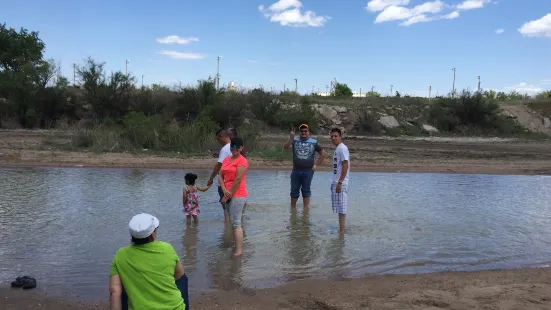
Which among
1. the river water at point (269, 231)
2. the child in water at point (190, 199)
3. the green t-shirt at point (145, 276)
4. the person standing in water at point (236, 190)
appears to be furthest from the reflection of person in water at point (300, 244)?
the green t-shirt at point (145, 276)

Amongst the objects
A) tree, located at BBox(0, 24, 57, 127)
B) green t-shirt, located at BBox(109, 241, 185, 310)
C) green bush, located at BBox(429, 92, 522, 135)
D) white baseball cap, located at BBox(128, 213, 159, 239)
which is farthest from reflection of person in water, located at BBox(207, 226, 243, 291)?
green bush, located at BBox(429, 92, 522, 135)

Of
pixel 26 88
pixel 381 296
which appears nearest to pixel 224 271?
pixel 381 296

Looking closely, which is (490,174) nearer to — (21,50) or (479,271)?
(479,271)

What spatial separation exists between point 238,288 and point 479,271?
3196 millimetres

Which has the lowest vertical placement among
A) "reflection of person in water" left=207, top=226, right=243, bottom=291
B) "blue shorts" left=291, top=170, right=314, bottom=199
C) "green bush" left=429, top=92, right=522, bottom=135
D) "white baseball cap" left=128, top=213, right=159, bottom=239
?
"reflection of person in water" left=207, top=226, right=243, bottom=291

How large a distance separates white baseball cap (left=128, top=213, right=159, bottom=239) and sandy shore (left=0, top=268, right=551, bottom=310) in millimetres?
1927

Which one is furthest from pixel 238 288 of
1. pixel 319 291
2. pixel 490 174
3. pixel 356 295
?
pixel 490 174

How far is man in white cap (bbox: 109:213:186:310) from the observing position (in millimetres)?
3404

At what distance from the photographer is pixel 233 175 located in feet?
23.0

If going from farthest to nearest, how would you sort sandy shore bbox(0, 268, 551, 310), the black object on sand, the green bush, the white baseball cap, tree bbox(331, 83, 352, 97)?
1. tree bbox(331, 83, 352, 97)
2. the green bush
3. the black object on sand
4. sandy shore bbox(0, 268, 551, 310)
5. the white baseball cap

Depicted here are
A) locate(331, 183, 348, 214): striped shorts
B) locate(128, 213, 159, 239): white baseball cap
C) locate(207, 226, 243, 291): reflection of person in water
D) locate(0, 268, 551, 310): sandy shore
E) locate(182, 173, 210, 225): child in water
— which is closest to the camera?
locate(128, 213, 159, 239): white baseball cap

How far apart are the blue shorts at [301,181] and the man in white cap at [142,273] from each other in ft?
21.5

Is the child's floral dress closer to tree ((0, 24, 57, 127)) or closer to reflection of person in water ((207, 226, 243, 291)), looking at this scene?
reflection of person in water ((207, 226, 243, 291))

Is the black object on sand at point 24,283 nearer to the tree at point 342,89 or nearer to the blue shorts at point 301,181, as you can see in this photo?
the blue shorts at point 301,181
